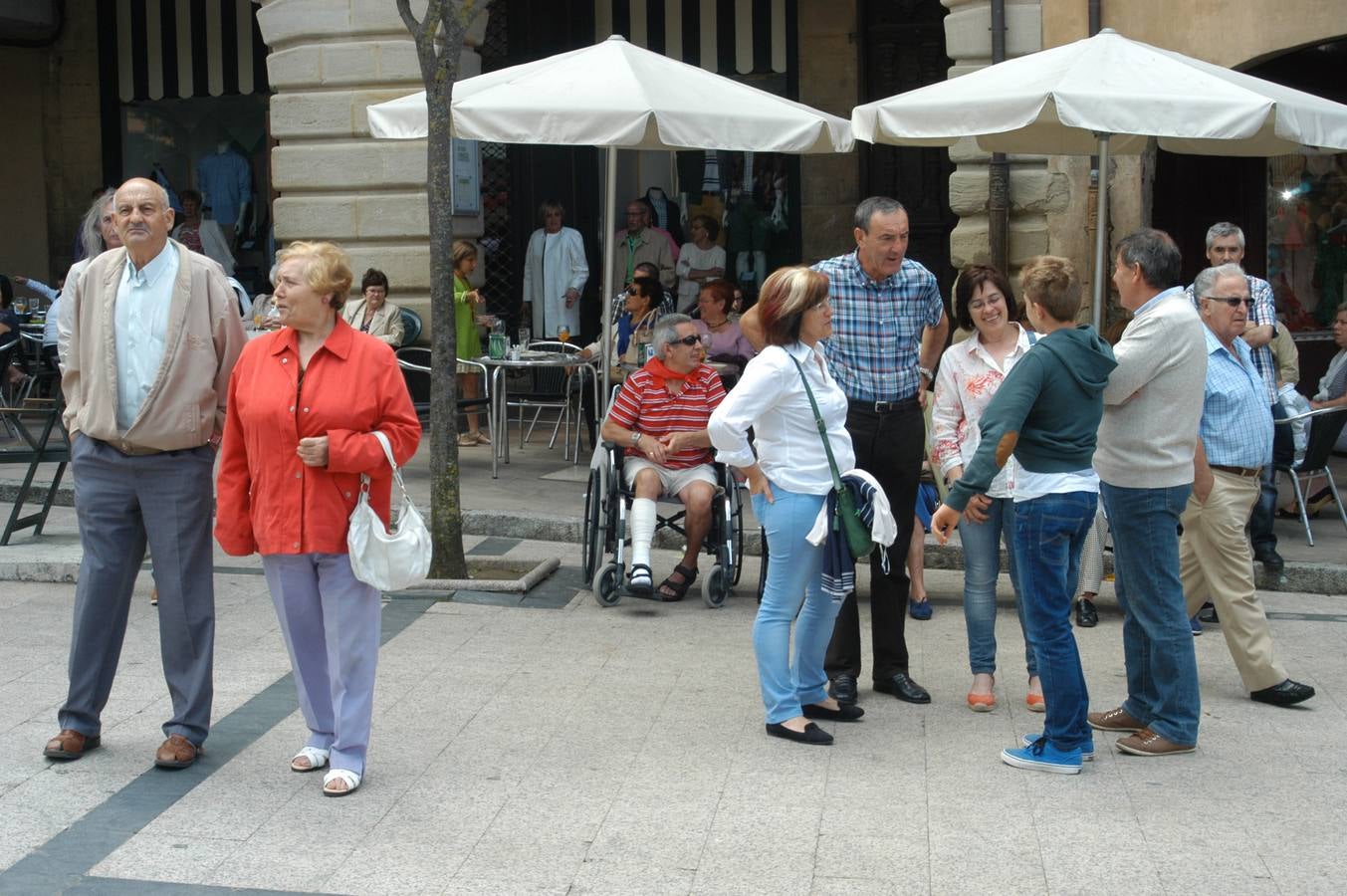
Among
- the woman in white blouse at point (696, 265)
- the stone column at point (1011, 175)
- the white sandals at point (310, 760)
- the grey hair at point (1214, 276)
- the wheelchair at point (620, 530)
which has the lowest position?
the white sandals at point (310, 760)

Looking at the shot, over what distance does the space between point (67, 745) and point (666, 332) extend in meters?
3.70

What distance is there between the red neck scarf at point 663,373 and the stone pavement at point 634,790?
4.91ft

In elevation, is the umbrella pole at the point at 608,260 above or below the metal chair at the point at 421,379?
above

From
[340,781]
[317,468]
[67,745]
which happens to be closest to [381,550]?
[317,468]

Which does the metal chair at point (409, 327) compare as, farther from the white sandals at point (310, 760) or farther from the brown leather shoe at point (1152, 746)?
the brown leather shoe at point (1152, 746)

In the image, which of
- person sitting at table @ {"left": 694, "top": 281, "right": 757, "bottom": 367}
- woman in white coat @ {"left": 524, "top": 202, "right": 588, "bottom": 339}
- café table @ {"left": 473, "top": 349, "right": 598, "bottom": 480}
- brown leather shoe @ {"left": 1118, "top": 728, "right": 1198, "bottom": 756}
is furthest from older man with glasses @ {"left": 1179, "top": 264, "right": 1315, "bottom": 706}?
woman in white coat @ {"left": 524, "top": 202, "right": 588, "bottom": 339}

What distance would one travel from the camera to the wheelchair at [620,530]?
322 inches

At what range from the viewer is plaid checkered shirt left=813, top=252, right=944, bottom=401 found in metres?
6.49

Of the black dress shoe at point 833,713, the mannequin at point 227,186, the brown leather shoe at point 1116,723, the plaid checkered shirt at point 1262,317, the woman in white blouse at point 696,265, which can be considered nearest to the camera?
the brown leather shoe at point 1116,723

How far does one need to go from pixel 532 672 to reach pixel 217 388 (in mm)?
1879

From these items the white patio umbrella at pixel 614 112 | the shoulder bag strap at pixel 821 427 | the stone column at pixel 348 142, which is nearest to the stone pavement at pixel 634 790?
the shoulder bag strap at pixel 821 427

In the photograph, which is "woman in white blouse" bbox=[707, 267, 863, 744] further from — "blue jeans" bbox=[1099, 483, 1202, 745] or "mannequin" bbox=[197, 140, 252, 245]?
"mannequin" bbox=[197, 140, 252, 245]

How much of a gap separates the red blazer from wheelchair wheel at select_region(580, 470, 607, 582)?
3041 millimetres

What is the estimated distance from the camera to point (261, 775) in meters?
5.56
